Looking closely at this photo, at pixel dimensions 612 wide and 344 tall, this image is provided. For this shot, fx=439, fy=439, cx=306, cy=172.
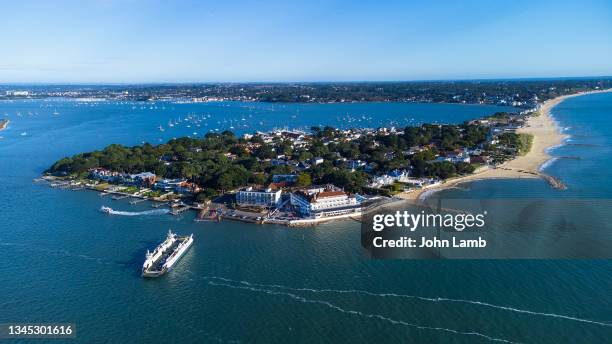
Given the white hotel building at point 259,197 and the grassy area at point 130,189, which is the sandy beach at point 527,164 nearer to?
the white hotel building at point 259,197

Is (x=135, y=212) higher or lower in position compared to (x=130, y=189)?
lower

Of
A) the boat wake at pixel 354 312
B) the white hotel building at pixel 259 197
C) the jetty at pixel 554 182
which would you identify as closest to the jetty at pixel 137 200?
the white hotel building at pixel 259 197

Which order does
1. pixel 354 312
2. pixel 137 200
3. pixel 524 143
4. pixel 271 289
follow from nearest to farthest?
pixel 354 312 < pixel 271 289 < pixel 137 200 < pixel 524 143

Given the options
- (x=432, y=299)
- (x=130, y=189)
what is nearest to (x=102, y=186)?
(x=130, y=189)

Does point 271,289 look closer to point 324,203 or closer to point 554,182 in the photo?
point 324,203

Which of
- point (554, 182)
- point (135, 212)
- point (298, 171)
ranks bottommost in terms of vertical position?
point (135, 212)

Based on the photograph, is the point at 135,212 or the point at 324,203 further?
the point at 135,212

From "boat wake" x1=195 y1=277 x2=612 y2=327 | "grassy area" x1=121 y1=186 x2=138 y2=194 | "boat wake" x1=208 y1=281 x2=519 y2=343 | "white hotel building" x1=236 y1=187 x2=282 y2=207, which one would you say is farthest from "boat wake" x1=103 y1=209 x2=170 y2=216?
"boat wake" x1=208 y1=281 x2=519 y2=343

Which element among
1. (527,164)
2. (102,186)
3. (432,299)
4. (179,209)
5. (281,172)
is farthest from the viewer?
(527,164)
